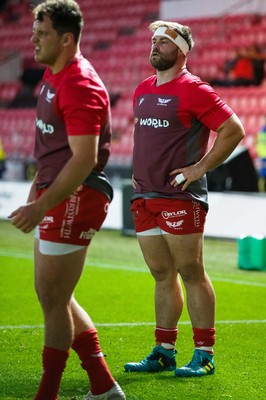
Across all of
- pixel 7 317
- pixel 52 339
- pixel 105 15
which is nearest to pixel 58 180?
pixel 52 339

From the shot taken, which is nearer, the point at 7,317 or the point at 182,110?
the point at 182,110

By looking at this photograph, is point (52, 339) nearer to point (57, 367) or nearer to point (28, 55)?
point (57, 367)

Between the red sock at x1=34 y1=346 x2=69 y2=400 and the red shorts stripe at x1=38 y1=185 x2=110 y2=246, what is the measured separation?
540 millimetres

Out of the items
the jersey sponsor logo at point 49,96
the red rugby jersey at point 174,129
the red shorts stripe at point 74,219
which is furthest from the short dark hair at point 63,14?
the red rugby jersey at point 174,129

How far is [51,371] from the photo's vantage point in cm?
464

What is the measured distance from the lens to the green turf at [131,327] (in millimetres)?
5523

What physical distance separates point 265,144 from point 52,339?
1493cm

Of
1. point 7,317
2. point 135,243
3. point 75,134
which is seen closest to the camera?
point 75,134

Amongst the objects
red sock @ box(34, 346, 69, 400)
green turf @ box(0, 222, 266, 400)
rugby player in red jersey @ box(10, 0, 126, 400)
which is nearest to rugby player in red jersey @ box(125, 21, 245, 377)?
green turf @ box(0, 222, 266, 400)

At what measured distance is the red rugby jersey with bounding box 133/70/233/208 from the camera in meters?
5.72

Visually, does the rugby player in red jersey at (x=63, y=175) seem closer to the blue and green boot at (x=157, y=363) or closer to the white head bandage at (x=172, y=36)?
the blue and green boot at (x=157, y=363)

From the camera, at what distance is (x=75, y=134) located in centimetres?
433

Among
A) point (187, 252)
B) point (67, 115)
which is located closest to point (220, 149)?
point (187, 252)

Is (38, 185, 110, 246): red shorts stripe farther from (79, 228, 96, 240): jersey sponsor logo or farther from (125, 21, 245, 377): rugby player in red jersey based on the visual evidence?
(125, 21, 245, 377): rugby player in red jersey
